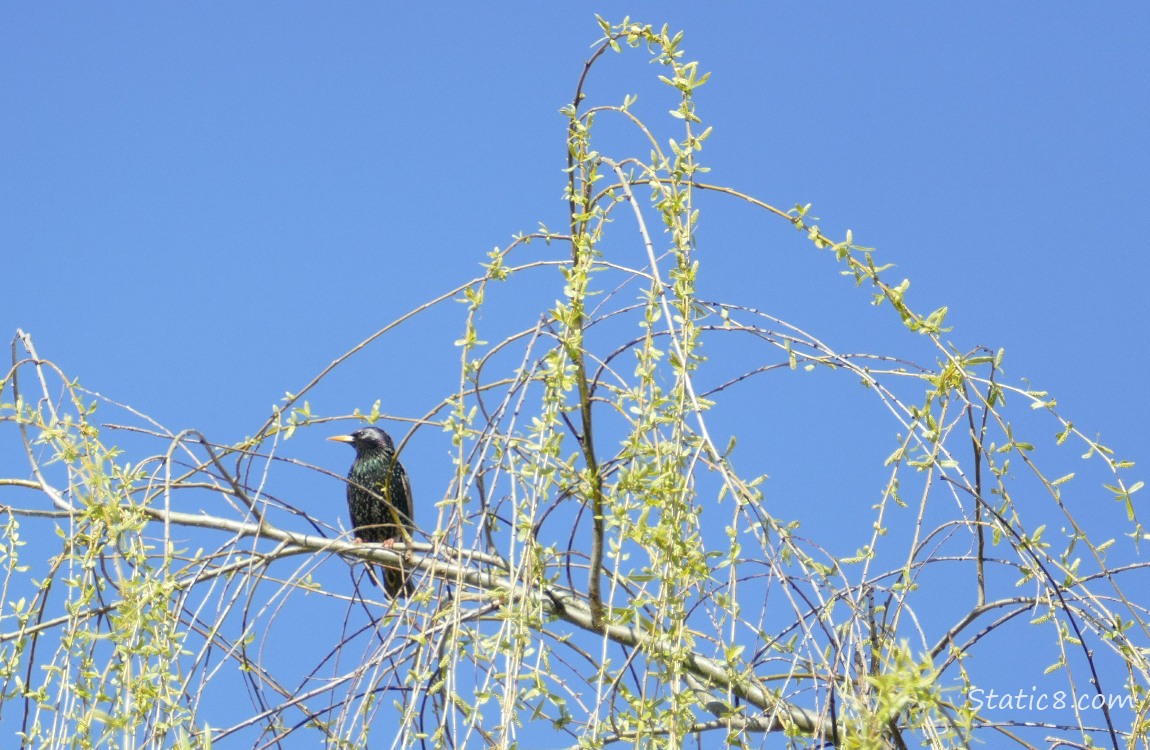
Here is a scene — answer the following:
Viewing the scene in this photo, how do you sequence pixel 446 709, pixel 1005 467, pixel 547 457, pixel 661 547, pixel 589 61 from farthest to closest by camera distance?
pixel 589 61, pixel 1005 467, pixel 547 457, pixel 661 547, pixel 446 709

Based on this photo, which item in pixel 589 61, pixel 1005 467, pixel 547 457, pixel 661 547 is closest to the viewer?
pixel 661 547

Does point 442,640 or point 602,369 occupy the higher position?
point 602,369

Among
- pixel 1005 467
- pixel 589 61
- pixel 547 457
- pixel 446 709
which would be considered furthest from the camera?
pixel 589 61

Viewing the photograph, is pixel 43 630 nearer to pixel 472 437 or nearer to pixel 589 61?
pixel 472 437

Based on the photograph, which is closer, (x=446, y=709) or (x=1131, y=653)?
(x=446, y=709)

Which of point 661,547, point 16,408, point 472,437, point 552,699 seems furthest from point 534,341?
point 16,408

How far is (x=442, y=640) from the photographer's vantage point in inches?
88.8

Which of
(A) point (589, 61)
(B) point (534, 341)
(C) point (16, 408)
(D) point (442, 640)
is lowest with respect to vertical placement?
(D) point (442, 640)

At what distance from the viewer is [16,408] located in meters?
2.89

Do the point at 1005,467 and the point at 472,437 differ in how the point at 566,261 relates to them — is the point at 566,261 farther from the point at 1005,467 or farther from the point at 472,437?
the point at 1005,467

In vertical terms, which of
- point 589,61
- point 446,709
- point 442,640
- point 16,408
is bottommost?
point 446,709

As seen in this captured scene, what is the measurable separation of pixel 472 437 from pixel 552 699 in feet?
1.71

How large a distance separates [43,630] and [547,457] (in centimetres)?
137

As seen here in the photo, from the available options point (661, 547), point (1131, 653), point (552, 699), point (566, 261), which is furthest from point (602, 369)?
point (1131, 653)
